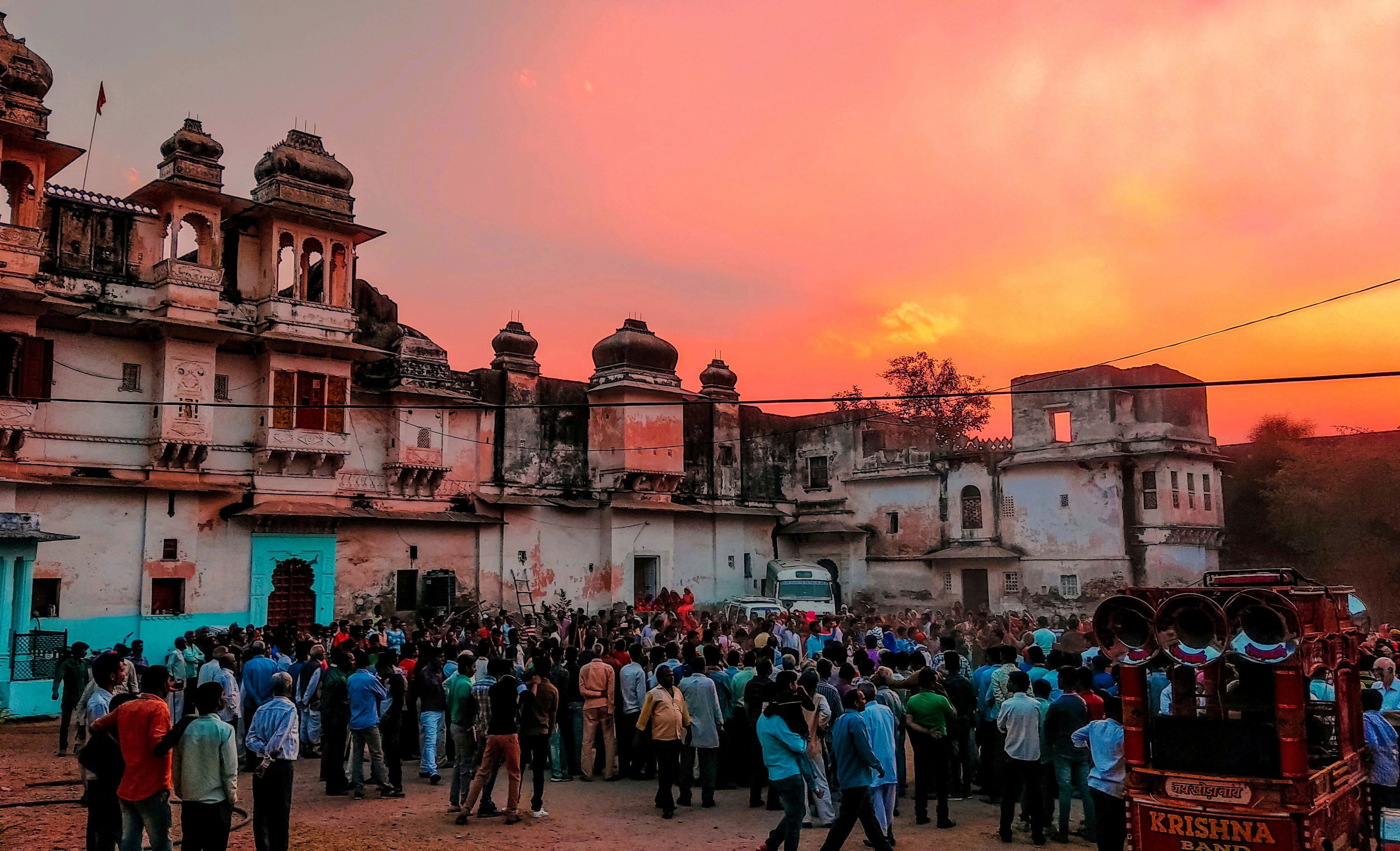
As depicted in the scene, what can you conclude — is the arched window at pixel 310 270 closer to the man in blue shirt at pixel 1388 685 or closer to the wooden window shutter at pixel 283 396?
the wooden window shutter at pixel 283 396

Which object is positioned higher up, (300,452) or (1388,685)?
(300,452)

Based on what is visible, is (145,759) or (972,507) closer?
(145,759)

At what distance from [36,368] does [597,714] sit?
14823 mm

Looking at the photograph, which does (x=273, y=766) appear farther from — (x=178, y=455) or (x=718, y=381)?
(x=718, y=381)

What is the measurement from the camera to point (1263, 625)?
20.9ft

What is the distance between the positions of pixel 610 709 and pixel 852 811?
503cm

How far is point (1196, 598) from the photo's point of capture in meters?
6.45

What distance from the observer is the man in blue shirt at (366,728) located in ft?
34.4

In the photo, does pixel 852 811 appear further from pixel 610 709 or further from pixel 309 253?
pixel 309 253

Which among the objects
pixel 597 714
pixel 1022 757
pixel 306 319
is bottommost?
pixel 597 714

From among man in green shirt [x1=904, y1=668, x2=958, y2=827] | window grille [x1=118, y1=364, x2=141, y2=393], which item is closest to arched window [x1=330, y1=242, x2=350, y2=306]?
window grille [x1=118, y1=364, x2=141, y2=393]

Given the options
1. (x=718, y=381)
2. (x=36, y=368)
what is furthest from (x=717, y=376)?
(x=36, y=368)

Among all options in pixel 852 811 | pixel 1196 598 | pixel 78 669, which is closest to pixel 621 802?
pixel 852 811

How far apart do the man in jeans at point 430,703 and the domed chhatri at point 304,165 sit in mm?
15778
